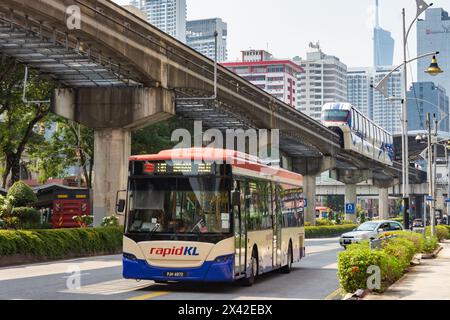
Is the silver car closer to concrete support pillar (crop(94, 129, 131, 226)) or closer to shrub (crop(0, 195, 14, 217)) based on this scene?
concrete support pillar (crop(94, 129, 131, 226))

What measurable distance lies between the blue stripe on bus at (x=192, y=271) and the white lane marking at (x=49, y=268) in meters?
5.14

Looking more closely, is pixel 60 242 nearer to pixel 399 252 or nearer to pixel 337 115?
pixel 399 252

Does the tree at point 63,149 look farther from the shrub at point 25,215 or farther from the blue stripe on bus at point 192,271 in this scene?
the blue stripe on bus at point 192,271

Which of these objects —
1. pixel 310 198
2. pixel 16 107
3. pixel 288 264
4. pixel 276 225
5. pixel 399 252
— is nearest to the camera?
pixel 399 252

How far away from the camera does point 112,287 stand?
18984 mm

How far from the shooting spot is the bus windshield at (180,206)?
704 inches

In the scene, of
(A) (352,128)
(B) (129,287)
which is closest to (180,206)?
(B) (129,287)

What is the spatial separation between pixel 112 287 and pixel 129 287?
39 cm

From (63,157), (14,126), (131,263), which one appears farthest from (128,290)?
(63,157)

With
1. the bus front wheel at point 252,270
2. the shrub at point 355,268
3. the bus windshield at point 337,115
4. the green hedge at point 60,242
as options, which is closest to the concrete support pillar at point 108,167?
the green hedge at point 60,242

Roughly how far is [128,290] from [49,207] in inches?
1594

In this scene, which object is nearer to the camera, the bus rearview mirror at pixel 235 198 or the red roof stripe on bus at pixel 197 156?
the bus rearview mirror at pixel 235 198

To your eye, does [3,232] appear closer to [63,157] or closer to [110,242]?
[110,242]

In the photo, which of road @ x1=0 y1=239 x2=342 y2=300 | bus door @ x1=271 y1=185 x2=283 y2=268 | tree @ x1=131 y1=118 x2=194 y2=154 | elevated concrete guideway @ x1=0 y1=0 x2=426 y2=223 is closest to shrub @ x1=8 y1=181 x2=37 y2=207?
elevated concrete guideway @ x1=0 y1=0 x2=426 y2=223
